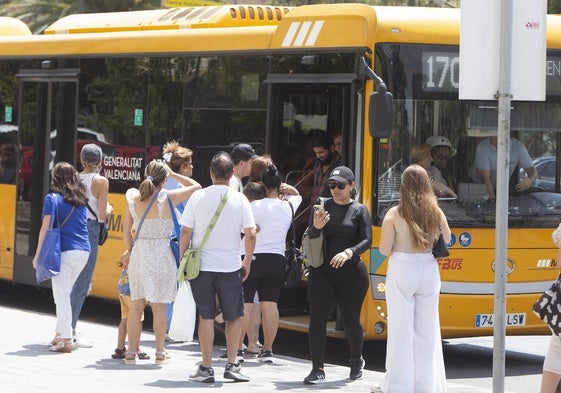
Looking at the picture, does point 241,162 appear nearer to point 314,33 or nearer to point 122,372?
point 314,33

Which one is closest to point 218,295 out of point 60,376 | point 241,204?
point 241,204

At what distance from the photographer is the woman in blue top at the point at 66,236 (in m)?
11.5

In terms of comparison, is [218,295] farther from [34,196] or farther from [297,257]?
[34,196]

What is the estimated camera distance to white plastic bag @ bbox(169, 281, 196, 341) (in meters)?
10.8

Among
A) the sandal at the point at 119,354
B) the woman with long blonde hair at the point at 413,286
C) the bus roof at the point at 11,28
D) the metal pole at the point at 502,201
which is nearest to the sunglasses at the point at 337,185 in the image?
the woman with long blonde hair at the point at 413,286

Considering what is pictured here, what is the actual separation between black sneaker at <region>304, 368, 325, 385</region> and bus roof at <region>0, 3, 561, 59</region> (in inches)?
111

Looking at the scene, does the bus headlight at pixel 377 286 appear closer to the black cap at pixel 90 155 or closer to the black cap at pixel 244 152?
the black cap at pixel 244 152

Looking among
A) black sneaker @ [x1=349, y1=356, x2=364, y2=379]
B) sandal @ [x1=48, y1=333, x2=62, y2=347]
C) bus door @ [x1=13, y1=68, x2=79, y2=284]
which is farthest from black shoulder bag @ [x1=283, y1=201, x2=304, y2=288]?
bus door @ [x1=13, y1=68, x2=79, y2=284]

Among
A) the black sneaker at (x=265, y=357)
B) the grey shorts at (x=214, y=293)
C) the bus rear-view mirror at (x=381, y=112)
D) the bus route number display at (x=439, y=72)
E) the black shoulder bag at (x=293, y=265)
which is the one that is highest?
the bus route number display at (x=439, y=72)

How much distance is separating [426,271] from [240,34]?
4232 mm

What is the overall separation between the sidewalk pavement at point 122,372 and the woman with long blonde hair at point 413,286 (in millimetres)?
715

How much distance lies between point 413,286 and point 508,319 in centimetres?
257

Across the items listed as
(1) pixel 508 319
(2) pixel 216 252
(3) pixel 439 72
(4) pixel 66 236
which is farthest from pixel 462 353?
(4) pixel 66 236

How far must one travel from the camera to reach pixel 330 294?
34.0 ft
